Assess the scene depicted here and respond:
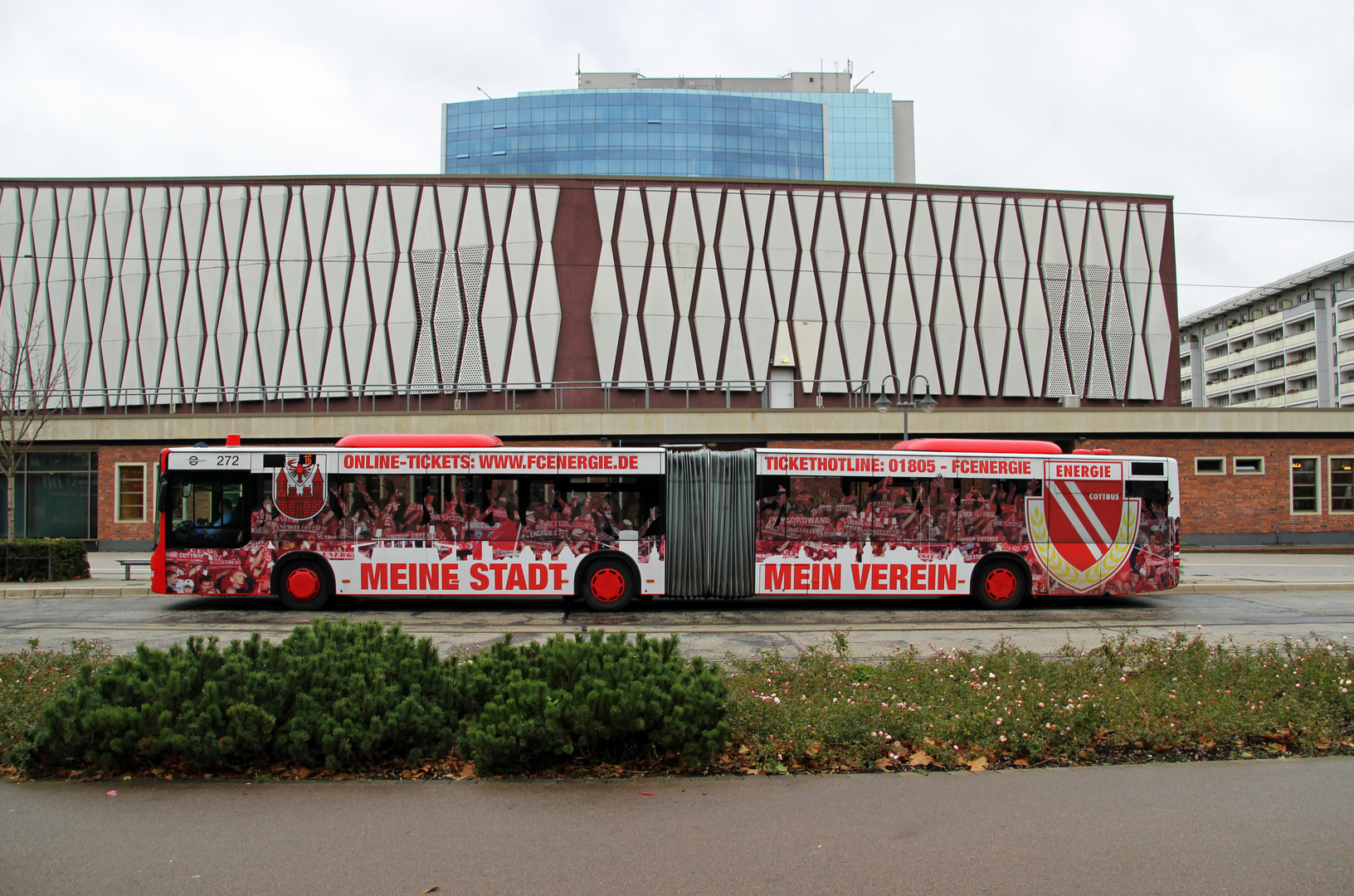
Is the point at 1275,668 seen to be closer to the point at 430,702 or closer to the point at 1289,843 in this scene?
the point at 1289,843

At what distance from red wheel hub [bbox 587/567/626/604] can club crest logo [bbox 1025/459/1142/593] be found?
22.1 ft

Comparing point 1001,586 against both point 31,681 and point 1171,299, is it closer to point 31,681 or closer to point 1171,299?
point 31,681

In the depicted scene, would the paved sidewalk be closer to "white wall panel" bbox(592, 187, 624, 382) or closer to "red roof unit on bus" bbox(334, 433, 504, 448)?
"red roof unit on bus" bbox(334, 433, 504, 448)

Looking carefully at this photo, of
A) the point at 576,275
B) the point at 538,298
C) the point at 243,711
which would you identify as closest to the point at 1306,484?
the point at 576,275

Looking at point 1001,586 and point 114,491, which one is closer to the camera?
point 1001,586

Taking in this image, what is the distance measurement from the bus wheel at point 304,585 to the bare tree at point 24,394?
29.4 feet

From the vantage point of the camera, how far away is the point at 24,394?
33781 millimetres

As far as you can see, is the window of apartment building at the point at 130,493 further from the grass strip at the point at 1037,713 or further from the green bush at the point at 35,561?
the grass strip at the point at 1037,713

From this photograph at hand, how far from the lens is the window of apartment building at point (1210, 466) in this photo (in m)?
31.2

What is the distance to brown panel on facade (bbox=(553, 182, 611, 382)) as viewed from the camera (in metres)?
36.0

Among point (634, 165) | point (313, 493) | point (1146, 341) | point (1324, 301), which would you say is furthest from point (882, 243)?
point (1324, 301)

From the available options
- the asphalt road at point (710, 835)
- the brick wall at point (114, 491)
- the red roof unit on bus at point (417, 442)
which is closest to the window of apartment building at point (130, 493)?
the brick wall at point (114, 491)

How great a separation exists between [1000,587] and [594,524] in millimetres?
6735

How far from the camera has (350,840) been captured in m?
4.70
